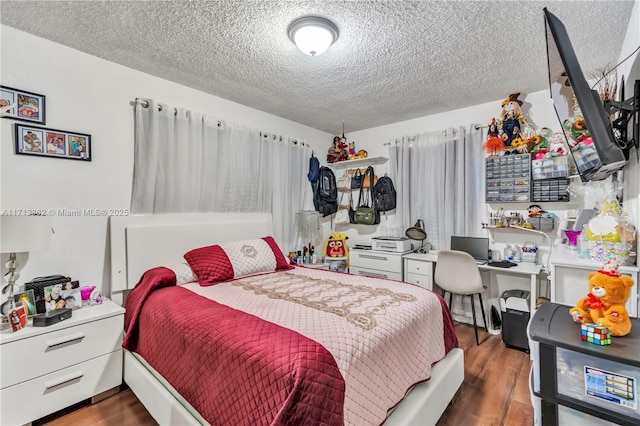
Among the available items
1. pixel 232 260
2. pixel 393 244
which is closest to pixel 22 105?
pixel 232 260

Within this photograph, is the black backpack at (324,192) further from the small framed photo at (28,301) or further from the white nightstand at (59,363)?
the small framed photo at (28,301)

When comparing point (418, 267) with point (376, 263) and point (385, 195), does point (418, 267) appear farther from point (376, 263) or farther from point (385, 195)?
point (385, 195)

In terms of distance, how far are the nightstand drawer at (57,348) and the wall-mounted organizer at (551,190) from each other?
12.1ft

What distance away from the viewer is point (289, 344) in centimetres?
123

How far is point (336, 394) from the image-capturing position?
3.65ft

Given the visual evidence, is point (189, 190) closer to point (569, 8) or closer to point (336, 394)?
point (336, 394)

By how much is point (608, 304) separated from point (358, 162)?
327cm

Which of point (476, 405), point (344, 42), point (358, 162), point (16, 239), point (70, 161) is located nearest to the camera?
point (16, 239)

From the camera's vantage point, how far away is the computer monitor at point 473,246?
310cm

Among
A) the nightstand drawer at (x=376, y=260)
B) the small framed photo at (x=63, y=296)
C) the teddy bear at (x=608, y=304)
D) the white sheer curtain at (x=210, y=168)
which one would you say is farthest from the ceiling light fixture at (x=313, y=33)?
the nightstand drawer at (x=376, y=260)

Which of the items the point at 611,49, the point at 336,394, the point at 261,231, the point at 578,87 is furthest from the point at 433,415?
the point at 611,49

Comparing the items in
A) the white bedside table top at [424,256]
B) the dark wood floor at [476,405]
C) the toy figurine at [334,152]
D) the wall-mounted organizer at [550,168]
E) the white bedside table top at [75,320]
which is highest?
the toy figurine at [334,152]

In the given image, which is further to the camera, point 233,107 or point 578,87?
point 233,107

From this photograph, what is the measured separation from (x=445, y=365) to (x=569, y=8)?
2.27m
